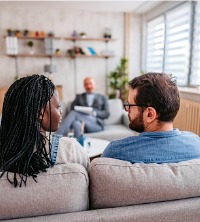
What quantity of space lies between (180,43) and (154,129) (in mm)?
3058

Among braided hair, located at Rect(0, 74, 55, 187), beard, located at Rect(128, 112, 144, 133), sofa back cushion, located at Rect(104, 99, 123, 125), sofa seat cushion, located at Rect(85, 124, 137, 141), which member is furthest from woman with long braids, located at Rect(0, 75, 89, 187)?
sofa back cushion, located at Rect(104, 99, 123, 125)

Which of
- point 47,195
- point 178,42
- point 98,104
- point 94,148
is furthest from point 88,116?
point 47,195

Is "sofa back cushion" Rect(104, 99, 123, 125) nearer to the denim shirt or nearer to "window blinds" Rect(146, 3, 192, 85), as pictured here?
"window blinds" Rect(146, 3, 192, 85)

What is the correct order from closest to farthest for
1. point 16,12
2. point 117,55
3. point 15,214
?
point 15,214
point 16,12
point 117,55

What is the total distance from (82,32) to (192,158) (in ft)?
14.0

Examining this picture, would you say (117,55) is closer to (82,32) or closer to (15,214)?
(82,32)

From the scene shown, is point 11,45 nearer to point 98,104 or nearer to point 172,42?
point 98,104

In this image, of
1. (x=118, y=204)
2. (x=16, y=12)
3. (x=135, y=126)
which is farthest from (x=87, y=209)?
(x=16, y=12)

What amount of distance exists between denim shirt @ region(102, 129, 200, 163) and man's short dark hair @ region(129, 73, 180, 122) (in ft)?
0.31

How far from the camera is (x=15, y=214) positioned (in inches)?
27.9

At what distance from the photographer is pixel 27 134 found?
80cm

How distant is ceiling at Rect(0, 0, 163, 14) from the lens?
4105 millimetres

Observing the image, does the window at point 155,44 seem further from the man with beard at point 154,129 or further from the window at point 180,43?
the man with beard at point 154,129

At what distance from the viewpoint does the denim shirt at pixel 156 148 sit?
903mm
